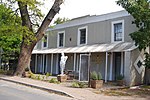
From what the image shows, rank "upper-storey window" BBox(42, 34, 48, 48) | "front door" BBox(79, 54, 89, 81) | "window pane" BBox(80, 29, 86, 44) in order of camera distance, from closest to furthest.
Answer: "front door" BBox(79, 54, 89, 81), "window pane" BBox(80, 29, 86, 44), "upper-storey window" BBox(42, 34, 48, 48)

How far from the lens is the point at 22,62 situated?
2525cm

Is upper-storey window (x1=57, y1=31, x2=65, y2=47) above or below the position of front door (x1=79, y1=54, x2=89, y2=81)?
above

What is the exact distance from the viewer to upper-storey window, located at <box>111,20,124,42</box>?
22.9 metres

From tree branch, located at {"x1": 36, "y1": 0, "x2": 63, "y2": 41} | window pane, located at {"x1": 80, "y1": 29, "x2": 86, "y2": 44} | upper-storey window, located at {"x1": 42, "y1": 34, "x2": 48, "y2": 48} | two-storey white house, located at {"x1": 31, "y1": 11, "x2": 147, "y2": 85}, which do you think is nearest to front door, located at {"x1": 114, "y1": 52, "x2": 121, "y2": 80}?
two-storey white house, located at {"x1": 31, "y1": 11, "x2": 147, "y2": 85}

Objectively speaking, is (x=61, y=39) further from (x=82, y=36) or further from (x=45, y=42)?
(x=82, y=36)

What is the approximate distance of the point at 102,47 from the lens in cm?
2322

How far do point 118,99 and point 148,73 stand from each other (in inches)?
327

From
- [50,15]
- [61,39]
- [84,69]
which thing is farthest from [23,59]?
[61,39]

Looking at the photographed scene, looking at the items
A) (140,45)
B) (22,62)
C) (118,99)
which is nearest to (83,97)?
(118,99)

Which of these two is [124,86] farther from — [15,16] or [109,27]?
[15,16]

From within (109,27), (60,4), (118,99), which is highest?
(60,4)

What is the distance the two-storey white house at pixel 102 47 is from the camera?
2003 cm

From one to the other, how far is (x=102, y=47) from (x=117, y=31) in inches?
74.0

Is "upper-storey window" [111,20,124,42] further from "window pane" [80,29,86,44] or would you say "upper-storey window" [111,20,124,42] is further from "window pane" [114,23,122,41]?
"window pane" [80,29,86,44]
